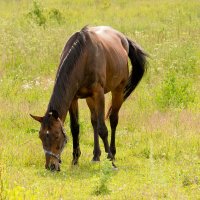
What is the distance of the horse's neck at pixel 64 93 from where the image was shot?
298 inches

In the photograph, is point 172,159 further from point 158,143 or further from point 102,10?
point 102,10

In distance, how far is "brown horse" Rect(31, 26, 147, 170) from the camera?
24.3 ft

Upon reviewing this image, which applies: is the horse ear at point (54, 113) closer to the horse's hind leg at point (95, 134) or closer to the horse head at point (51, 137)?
the horse head at point (51, 137)

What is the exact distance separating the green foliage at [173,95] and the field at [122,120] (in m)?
0.02

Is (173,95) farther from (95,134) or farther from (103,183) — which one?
(103,183)

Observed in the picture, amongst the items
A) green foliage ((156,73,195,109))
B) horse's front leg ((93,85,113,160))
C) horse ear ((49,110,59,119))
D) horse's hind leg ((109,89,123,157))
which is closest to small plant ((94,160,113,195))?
horse ear ((49,110,59,119))

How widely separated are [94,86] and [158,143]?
1718 millimetres

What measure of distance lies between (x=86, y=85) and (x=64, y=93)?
1.69 feet

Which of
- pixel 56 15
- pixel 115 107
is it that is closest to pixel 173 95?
pixel 115 107

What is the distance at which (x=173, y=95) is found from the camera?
11.0 metres

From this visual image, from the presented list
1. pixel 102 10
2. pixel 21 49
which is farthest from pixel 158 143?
pixel 102 10

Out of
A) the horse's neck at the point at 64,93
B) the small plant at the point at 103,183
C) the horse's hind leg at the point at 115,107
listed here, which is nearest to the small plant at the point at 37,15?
the horse's hind leg at the point at 115,107

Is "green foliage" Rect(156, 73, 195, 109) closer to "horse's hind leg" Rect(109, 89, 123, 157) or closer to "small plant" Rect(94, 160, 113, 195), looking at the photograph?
"horse's hind leg" Rect(109, 89, 123, 157)

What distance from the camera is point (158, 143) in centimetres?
909
